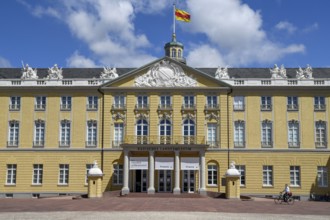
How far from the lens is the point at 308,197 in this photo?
4744 cm

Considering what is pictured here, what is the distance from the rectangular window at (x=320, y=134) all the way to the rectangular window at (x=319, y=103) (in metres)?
1.41

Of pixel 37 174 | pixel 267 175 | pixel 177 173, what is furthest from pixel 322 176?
pixel 37 174

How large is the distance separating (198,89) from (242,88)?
14.6ft

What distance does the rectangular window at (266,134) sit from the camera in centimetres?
4897

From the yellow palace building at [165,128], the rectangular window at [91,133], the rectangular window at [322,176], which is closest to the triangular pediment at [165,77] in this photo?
the yellow palace building at [165,128]

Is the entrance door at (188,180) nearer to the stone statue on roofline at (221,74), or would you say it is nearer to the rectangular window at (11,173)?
the stone statue on roofline at (221,74)

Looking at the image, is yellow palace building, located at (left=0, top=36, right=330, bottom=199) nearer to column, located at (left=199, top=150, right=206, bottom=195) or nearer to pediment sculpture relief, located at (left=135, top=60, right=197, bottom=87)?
pediment sculpture relief, located at (left=135, top=60, right=197, bottom=87)

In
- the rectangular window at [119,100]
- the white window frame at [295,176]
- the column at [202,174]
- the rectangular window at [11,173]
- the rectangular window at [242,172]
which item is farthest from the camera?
the rectangular window at [119,100]

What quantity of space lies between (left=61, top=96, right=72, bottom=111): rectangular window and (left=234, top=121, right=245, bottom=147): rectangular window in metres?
17.1

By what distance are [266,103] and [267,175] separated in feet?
23.7

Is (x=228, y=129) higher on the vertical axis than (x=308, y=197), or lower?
higher

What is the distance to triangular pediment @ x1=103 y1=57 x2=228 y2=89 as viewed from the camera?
49.5 meters

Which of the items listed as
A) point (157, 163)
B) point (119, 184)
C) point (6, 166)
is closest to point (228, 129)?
point (157, 163)

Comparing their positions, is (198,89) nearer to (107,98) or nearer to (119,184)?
(107,98)
